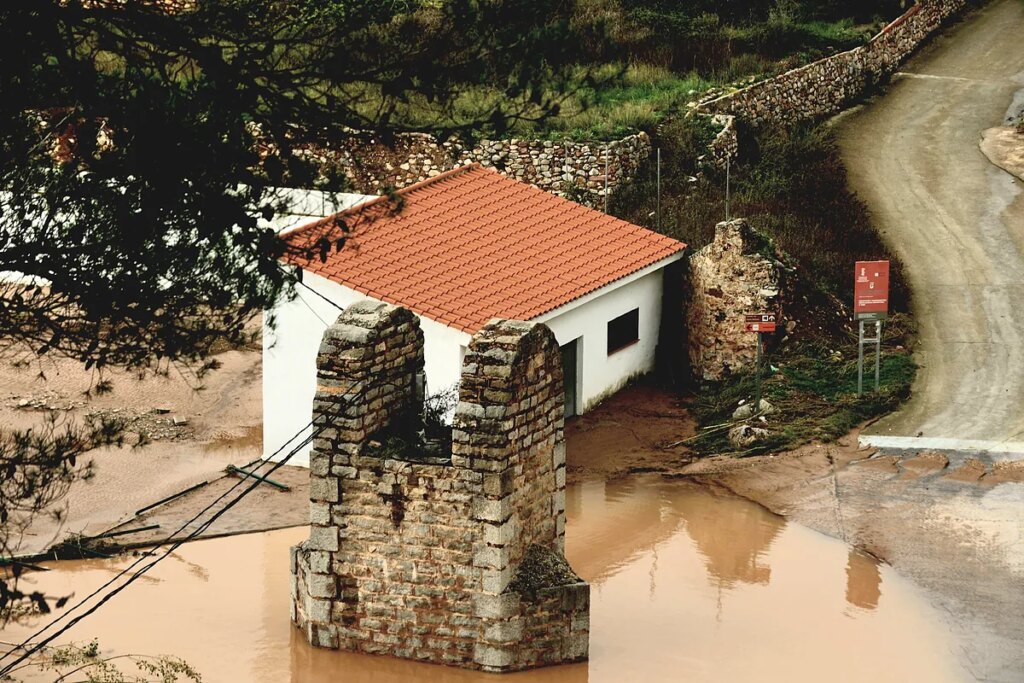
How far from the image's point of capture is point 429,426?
603 inches

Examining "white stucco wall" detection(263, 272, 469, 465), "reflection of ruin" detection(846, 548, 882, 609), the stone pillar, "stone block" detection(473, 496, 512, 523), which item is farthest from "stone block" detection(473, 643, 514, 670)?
"white stucco wall" detection(263, 272, 469, 465)

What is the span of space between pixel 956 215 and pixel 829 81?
258 inches

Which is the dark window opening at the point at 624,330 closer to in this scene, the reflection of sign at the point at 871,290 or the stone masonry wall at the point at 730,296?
the stone masonry wall at the point at 730,296

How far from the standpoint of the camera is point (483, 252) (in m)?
21.9

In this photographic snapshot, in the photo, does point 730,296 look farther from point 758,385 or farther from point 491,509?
point 491,509

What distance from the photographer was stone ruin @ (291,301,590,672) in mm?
14117

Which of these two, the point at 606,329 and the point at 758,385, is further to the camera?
the point at 606,329

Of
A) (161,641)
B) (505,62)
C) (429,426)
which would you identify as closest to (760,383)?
(429,426)

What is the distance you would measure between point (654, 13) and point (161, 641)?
24042 millimetres

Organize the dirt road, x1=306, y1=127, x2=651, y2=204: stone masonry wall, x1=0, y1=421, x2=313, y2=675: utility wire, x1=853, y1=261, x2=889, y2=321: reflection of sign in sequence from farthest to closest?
x1=306, y1=127, x2=651, y2=204: stone masonry wall < the dirt road < x1=853, y1=261, x2=889, y2=321: reflection of sign < x1=0, y1=421, x2=313, y2=675: utility wire

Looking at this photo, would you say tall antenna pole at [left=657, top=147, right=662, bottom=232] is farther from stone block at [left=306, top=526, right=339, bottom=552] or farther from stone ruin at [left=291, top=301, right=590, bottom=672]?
stone block at [left=306, top=526, right=339, bottom=552]

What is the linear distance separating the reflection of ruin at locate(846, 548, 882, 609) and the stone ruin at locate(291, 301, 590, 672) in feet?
11.1

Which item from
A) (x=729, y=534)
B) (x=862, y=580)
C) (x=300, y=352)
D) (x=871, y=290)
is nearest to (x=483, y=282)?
(x=300, y=352)

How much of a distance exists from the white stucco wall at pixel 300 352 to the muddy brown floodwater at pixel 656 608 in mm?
2491
